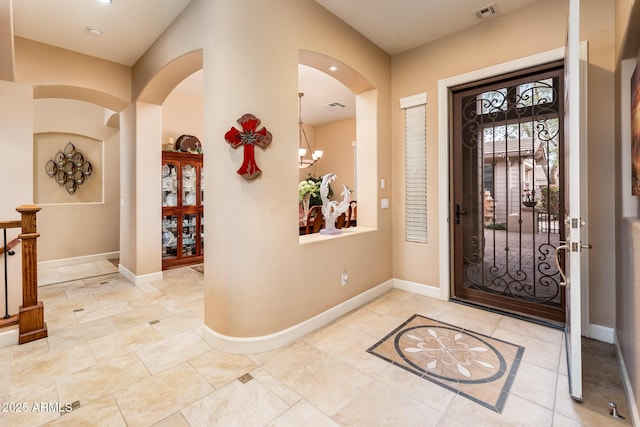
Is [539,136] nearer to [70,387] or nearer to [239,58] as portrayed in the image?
[239,58]

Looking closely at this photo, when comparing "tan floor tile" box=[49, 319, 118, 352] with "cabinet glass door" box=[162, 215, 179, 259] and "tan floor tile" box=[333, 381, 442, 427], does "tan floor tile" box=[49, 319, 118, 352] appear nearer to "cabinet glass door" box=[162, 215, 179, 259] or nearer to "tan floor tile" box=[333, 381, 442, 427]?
"cabinet glass door" box=[162, 215, 179, 259]

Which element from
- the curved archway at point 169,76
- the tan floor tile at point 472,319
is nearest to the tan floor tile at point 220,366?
the tan floor tile at point 472,319

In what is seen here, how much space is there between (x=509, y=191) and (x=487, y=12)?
1827 mm

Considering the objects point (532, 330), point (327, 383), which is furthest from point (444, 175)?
point (327, 383)

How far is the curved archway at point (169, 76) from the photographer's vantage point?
3.08 metres

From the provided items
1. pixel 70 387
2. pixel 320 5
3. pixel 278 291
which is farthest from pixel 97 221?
pixel 320 5

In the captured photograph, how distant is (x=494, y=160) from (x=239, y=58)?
9.04ft

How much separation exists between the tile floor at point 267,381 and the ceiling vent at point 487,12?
308 centimetres

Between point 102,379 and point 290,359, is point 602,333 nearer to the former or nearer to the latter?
point 290,359

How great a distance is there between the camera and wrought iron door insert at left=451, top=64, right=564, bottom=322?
9.50 feet

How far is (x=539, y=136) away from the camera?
292 centimetres

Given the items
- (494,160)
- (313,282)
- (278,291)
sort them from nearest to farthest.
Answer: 1. (278,291)
2. (313,282)
3. (494,160)

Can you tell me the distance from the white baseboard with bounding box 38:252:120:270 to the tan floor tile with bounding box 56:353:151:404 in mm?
4451

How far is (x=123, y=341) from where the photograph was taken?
260 centimetres
